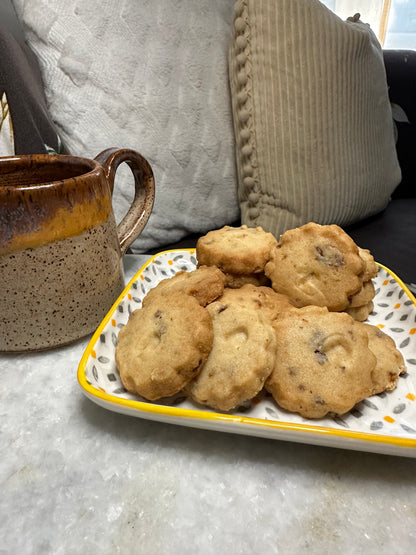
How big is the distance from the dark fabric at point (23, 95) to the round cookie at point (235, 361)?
656 mm

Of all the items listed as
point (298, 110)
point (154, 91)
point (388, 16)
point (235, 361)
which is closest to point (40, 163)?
point (235, 361)

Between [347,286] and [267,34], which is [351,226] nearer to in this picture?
[267,34]

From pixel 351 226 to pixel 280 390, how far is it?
924 millimetres

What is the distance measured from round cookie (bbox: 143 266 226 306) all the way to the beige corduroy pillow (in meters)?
0.48

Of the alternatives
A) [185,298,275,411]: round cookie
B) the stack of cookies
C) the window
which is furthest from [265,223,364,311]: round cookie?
the window

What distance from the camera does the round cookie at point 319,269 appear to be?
619 millimetres

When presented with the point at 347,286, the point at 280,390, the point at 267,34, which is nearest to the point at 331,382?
the point at 280,390

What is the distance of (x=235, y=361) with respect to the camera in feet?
1.65

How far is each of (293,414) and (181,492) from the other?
0.16 metres

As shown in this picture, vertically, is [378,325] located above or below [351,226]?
above

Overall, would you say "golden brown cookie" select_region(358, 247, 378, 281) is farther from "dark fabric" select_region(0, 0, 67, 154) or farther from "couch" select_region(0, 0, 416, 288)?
"dark fabric" select_region(0, 0, 67, 154)

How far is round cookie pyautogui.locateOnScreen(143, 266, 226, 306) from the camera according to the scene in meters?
0.59

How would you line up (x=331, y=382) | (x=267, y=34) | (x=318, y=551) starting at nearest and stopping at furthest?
(x=318, y=551) → (x=331, y=382) → (x=267, y=34)

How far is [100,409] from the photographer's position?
53 centimetres
